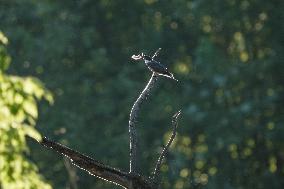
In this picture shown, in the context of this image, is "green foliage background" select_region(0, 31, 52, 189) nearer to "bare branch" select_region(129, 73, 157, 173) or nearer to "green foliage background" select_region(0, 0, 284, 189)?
"bare branch" select_region(129, 73, 157, 173)

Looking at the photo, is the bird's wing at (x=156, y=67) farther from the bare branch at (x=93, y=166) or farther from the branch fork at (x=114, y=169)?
the bare branch at (x=93, y=166)

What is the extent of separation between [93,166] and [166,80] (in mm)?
26568

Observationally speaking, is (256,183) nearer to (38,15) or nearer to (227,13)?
(227,13)

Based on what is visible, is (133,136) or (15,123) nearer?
(15,123)

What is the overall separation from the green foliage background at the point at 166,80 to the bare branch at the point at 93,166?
70.6ft

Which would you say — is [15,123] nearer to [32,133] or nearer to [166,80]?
[32,133]

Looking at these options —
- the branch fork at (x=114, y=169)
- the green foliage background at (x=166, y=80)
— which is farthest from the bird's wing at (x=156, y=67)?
the green foliage background at (x=166, y=80)

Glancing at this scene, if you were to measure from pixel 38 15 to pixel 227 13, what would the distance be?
6.12 metres

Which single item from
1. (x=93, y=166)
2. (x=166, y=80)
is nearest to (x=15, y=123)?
(x=93, y=166)

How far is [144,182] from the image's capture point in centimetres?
540

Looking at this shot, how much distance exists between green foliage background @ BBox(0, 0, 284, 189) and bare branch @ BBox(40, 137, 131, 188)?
21524 millimetres

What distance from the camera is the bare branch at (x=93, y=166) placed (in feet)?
16.8

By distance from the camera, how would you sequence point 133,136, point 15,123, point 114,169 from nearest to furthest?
point 15,123 → point 114,169 → point 133,136

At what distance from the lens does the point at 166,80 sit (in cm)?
3175
